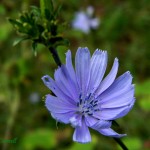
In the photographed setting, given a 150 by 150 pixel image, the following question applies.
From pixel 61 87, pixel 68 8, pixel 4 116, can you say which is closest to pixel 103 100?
pixel 61 87

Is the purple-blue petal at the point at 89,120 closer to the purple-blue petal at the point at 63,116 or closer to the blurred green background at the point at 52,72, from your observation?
the purple-blue petal at the point at 63,116

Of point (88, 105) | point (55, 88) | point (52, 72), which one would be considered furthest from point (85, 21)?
point (55, 88)

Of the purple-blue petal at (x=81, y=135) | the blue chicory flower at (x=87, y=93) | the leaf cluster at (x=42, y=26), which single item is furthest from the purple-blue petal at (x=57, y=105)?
the leaf cluster at (x=42, y=26)

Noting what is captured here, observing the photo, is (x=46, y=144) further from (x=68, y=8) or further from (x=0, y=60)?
(x=68, y=8)

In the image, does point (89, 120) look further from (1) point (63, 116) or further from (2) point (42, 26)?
(2) point (42, 26)

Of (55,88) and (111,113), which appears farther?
(111,113)

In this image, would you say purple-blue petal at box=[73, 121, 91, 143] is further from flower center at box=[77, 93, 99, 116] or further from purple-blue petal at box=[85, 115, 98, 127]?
flower center at box=[77, 93, 99, 116]

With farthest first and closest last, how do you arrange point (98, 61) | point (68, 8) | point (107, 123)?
point (68, 8)
point (98, 61)
point (107, 123)
